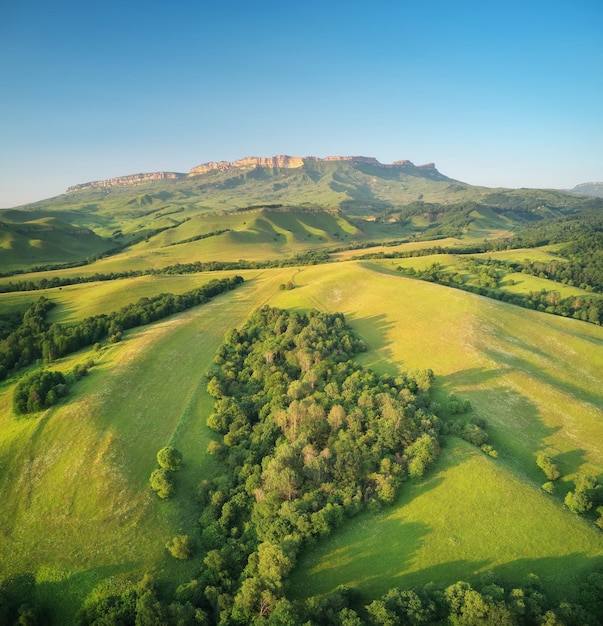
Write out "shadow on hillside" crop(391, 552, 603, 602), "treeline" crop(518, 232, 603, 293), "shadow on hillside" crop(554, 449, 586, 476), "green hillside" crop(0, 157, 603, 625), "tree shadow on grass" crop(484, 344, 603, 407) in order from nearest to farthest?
"shadow on hillside" crop(391, 552, 603, 602) → "green hillside" crop(0, 157, 603, 625) → "shadow on hillside" crop(554, 449, 586, 476) → "tree shadow on grass" crop(484, 344, 603, 407) → "treeline" crop(518, 232, 603, 293)

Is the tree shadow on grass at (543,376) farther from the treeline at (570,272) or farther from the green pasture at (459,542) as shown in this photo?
the treeline at (570,272)

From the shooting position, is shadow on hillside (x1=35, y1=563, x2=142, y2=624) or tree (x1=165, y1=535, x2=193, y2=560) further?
tree (x1=165, y1=535, x2=193, y2=560)

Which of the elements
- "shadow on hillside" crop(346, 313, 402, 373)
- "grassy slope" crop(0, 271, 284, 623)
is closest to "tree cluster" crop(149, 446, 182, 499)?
"grassy slope" crop(0, 271, 284, 623)

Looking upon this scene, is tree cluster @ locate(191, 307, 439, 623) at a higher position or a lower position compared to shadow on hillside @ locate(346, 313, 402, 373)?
lower

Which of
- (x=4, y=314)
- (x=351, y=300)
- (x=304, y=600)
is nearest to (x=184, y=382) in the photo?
(x=304, y=600)

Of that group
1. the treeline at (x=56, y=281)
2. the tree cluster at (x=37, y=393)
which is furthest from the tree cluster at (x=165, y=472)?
the treeline at (x=56, y=281)

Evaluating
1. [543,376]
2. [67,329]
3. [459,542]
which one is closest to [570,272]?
[543,376]

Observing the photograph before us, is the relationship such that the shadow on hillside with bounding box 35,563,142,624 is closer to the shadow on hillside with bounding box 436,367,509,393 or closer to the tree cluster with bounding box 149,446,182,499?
the tree cluster with bounding box 149,446,182,499
